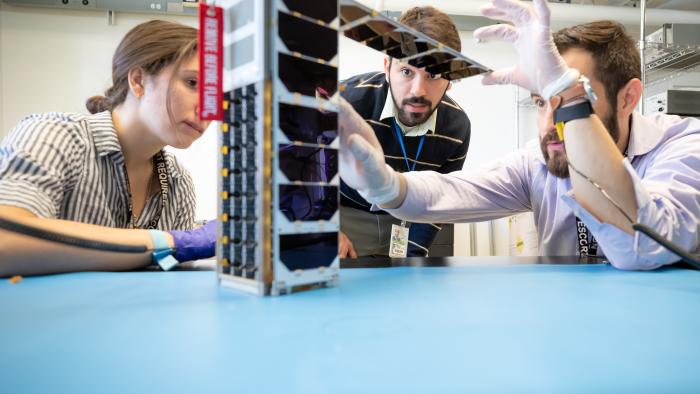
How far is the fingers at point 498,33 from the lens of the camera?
1037 mm

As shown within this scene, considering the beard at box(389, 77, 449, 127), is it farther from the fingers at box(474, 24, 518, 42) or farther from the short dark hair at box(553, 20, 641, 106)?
the fingers at box(474, 24, 518, 42)

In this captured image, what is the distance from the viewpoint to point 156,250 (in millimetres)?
844

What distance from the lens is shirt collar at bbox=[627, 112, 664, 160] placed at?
1188 millimetres

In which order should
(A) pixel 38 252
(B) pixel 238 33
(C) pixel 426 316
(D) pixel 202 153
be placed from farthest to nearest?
(D) pixel 202 153, (A) pixel 38 252, (B) pixel 238 33, (C) pixel 426 316

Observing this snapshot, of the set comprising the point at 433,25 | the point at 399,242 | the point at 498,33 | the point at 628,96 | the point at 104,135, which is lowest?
the point at 399,242

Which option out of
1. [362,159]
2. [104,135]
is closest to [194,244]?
[362,159]

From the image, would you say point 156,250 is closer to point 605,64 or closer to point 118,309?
point 118,309

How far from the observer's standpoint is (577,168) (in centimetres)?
99

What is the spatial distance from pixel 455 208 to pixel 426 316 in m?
0.84

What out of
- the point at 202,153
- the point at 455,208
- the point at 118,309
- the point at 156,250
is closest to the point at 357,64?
the point at 202,153

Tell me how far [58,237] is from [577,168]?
3.38 ft

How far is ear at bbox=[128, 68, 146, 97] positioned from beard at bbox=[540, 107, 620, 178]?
113cm

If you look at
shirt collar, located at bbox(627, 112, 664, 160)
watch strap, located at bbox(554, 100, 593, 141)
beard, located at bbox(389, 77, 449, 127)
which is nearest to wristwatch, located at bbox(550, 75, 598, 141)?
watch strap, located at bbox(554, 100, 593, 141)

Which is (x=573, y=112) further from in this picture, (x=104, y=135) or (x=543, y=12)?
(x=104, y=135)
